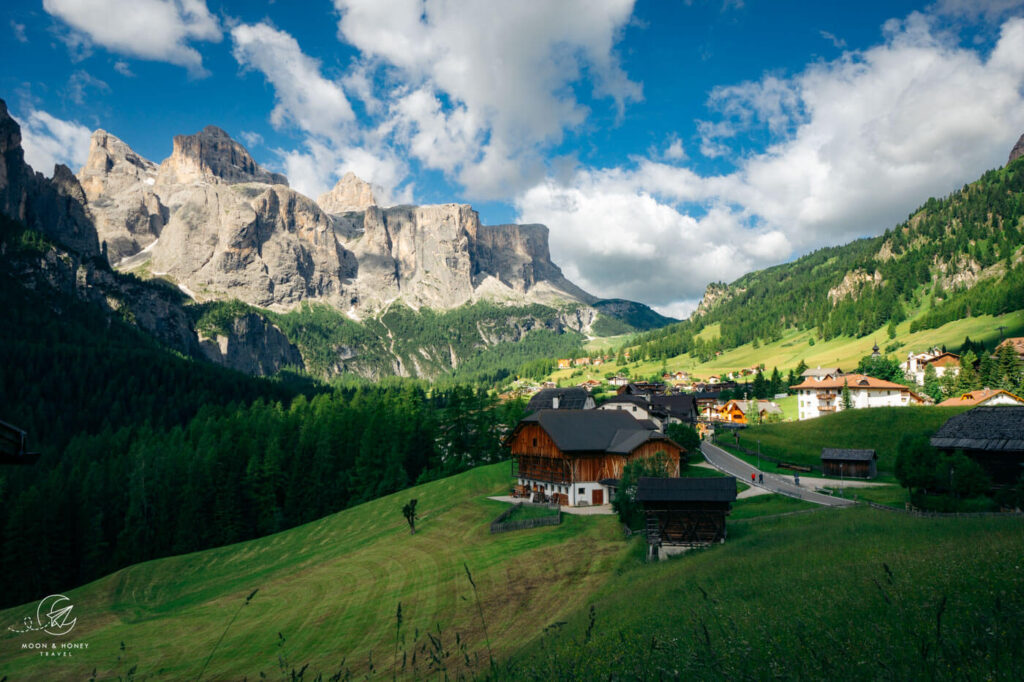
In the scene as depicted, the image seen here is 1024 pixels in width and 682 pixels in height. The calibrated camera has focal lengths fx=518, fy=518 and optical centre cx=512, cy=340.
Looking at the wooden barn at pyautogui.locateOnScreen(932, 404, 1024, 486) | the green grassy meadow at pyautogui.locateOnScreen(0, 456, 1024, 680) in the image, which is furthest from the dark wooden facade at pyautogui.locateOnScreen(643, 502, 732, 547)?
the wooden barn at pyautogui.locateOnScreen(932, 404, 1024, 486)

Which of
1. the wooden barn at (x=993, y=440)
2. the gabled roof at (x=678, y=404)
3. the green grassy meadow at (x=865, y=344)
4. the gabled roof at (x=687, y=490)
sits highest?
the green grassy meadow at (x=865, y=344)

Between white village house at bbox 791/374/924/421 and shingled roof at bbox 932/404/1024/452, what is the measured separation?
58.8 metres

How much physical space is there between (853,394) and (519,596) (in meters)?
99.5

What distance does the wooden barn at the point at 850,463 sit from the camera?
58562 millimetres

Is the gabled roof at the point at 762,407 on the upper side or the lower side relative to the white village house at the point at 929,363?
lower

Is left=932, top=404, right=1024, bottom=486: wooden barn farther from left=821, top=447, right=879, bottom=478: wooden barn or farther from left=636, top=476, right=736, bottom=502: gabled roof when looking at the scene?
left=636, top=476, right=736, bottom=502: gabled roof

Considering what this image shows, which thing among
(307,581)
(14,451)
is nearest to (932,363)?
(307,581)

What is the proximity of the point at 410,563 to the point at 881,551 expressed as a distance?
29374mm

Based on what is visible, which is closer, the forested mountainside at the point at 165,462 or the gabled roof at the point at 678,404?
the forested mountainside at the point at 165,462

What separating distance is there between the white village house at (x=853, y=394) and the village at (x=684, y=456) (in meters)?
0.20

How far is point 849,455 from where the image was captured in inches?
2345

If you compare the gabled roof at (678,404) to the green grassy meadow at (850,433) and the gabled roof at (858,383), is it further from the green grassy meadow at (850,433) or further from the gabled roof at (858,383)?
the gabled roof at (858,383)

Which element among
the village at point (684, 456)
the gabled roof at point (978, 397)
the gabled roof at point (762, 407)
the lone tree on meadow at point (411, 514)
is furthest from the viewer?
the gabled roof at point (762, 407)

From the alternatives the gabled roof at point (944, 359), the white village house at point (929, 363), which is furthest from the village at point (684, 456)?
the gabled roof at point (944, 359)
